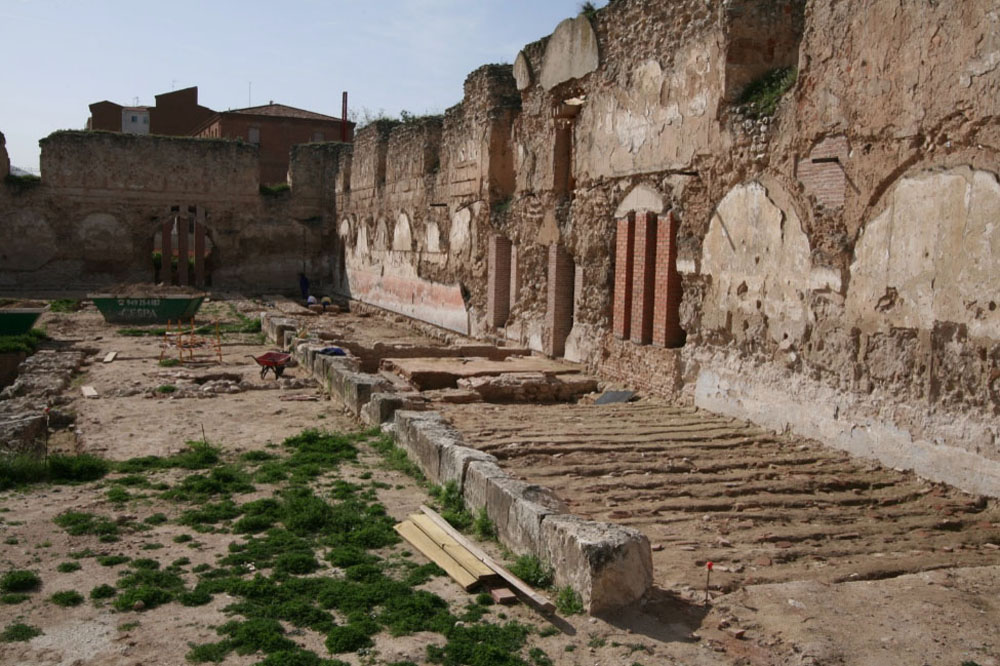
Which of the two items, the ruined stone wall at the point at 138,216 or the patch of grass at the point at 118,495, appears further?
the ruined stone wall at the point at 138,216

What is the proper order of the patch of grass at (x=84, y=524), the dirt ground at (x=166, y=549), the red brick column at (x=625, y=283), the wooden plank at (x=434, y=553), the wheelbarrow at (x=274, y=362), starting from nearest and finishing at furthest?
the dirt ground at (x=166, y=549), the wooden plank at (x=434, y=553), the patch of grass at (x=84, y=524), the red brick column at (x=625, y=283), the wheelbarrow at (x=274, y=362)

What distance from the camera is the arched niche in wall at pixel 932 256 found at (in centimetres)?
638

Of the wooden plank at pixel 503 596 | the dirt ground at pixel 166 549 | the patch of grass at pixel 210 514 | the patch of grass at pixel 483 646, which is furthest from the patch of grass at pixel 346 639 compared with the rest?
the patch of grass at pixel 210 514

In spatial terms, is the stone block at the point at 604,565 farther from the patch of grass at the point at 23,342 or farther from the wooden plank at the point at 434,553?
the patch of grass at the point at 23,342

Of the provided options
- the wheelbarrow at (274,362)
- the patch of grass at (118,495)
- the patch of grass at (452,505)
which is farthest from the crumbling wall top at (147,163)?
the patch of grass at (452,505)

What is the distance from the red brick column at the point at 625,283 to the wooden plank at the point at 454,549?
606 cm

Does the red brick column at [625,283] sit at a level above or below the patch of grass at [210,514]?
above

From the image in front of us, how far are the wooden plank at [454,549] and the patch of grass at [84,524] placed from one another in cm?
200

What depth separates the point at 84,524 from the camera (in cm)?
595

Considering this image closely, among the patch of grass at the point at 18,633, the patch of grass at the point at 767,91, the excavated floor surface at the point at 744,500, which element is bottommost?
the patch of grass at the point at 18,633

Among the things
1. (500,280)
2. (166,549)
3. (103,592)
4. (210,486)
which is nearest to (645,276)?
(500,280)

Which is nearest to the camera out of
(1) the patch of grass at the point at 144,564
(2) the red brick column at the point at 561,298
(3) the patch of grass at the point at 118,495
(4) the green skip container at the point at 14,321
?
(1) the patch of grass at the point at 144,564

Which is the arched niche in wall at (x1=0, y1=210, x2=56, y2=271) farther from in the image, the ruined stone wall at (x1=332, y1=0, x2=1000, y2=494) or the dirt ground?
the ruined stone wall at (x1=332, y1=0, x2=1000, y2=494)

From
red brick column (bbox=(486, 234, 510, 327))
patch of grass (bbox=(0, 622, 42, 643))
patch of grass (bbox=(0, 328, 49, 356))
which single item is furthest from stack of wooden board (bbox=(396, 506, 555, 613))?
patch of grass (bbox=(0, 328, 49, 356))
